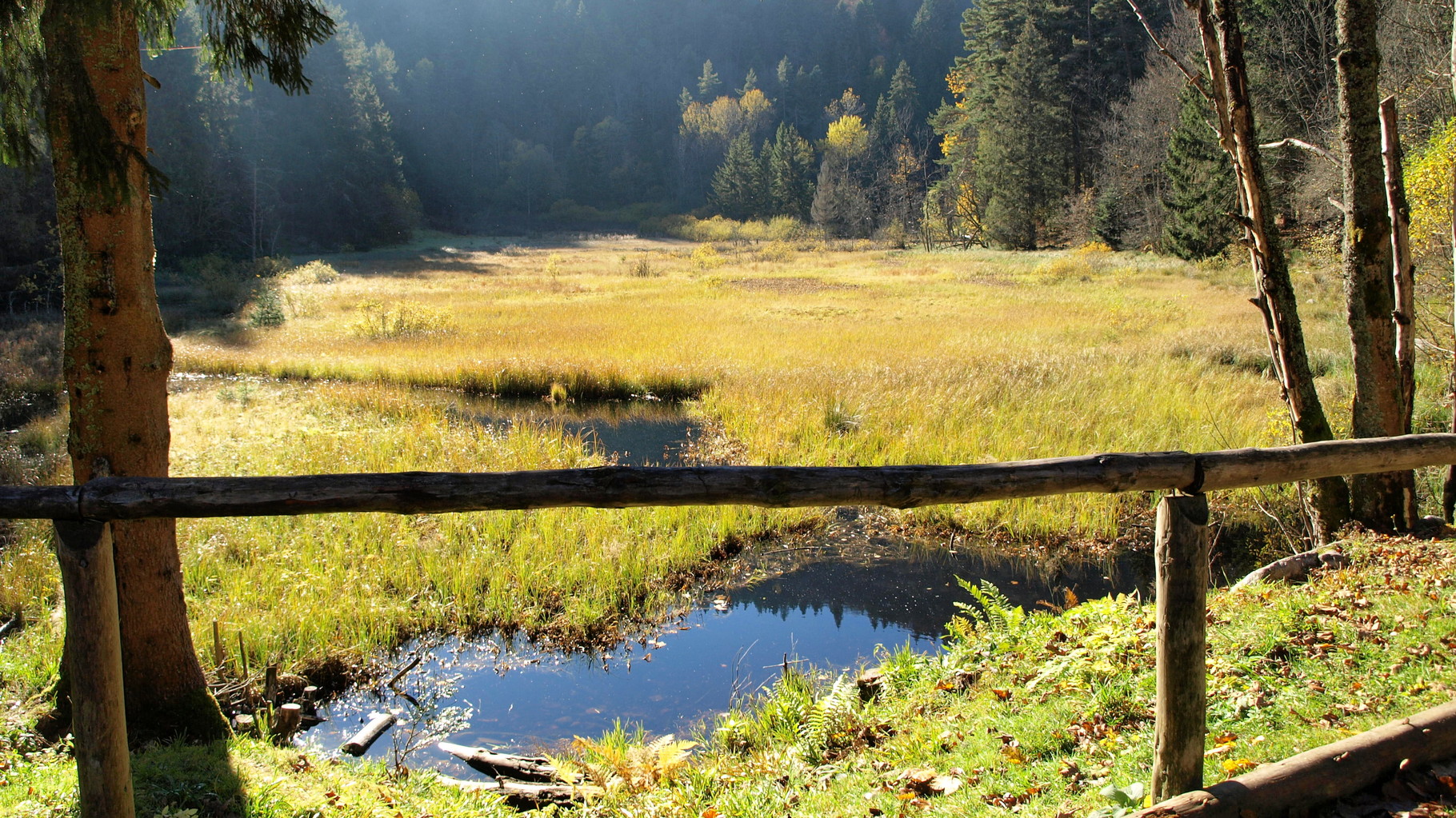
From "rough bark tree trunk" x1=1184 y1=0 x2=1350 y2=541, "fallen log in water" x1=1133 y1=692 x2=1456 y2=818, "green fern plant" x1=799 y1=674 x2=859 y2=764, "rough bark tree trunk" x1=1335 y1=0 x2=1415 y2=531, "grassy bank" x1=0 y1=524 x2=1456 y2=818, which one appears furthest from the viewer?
"rough bark tree trunk" x1=1184 y1=0 x2=1350 y2=541

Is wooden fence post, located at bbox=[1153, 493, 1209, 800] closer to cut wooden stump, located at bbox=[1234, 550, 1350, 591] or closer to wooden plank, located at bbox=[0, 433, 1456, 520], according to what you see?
wooden plank, located at bbox=[0, 433, 1456, 520]

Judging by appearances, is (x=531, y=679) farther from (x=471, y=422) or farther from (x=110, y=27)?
(x=471, y=422)

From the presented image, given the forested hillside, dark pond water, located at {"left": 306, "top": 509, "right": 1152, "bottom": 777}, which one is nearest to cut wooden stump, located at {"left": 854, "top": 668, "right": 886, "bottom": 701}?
dark pond water, located at {"left": 306, "top": 509, "right": 1152, "bottom": 777}

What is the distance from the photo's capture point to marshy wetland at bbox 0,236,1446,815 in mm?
4742

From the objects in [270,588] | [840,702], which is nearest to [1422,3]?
[840,702]

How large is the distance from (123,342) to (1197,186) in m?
41.1

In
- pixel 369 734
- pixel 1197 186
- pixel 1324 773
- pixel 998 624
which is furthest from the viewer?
pixel 1197 186

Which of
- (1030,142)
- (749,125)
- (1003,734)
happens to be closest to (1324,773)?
(1003,734)

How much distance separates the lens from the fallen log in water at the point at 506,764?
5.12 metres

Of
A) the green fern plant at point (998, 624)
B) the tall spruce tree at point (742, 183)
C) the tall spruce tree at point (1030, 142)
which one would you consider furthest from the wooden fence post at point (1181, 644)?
the tall spruce tree at point (742, 183)

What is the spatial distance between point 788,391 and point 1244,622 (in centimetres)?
1057

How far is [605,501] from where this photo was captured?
10.1ft

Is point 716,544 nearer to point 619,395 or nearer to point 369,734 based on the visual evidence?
point 369,734

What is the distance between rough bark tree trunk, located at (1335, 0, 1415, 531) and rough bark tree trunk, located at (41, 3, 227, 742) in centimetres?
804
